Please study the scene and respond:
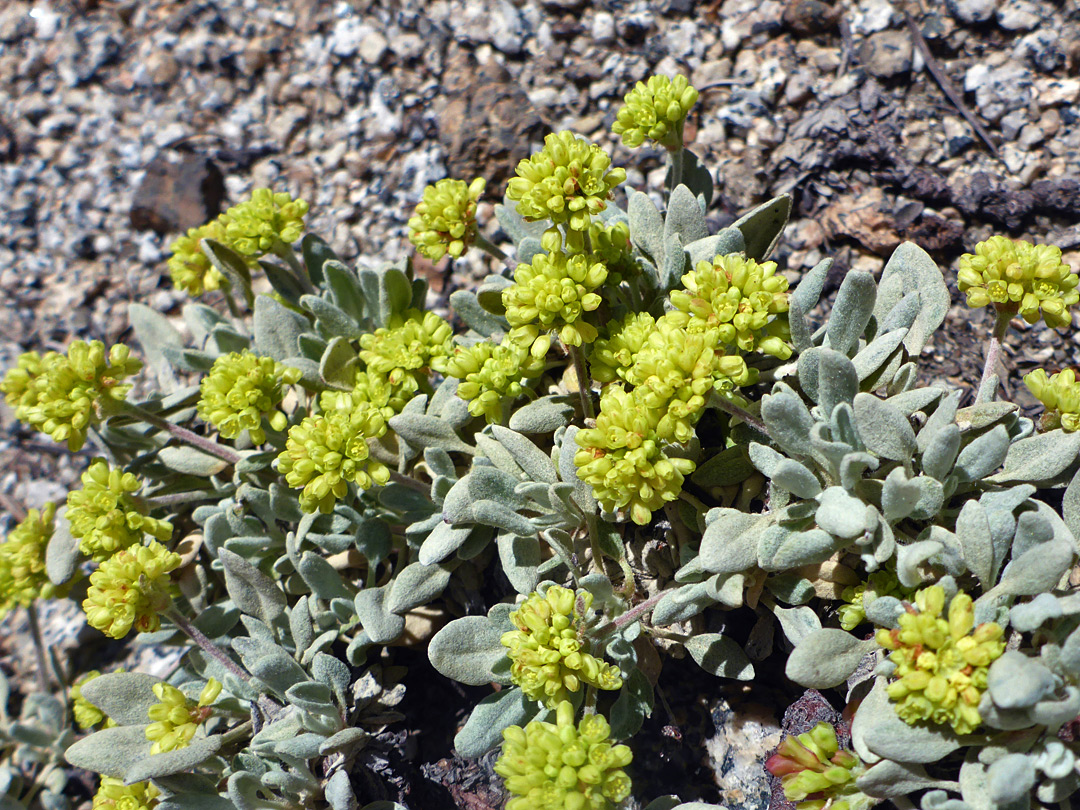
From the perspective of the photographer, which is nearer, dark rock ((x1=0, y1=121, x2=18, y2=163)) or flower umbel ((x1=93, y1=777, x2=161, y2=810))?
flower umbel ((x1=93, y1=777, x2=161, y2=810))

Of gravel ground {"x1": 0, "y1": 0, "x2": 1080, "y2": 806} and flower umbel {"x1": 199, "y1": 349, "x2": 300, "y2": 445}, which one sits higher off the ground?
gravel ground {"x1": 0, "y1": 0, "x2": 1080, "y2": 806}

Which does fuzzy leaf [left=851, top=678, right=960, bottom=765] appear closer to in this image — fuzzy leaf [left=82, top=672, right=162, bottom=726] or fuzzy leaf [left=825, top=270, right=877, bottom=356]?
fuzzy leaf [left=825, top=270, right=877, bottom=356]

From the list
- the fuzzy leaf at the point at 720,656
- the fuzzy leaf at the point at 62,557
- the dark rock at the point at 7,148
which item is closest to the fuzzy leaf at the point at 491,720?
the fuzzy leaf at the point at 720,656

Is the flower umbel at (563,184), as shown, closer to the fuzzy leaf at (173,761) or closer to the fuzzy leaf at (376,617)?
the fuzzy leaf at (376,617)

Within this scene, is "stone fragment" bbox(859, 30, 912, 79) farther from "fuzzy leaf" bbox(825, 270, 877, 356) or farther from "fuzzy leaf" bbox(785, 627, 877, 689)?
"fuzzy leaf" bbox(785, 627, 877, 689)

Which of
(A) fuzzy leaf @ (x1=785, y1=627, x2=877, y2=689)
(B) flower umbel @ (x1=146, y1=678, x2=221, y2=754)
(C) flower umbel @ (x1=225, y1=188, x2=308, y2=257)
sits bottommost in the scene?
(B) flower umbel @ (x1=146, y1=678, x2=221, y2=754)

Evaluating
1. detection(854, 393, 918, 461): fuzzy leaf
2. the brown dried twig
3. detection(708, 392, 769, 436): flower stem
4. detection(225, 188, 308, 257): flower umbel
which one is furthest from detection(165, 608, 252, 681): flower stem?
the brown dried twig

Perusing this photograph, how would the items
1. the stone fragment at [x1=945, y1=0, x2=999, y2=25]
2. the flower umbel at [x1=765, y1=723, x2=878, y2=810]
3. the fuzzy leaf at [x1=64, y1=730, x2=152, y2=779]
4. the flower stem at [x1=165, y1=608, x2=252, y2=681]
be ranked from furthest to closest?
the stone fragment at [x1=945, y1=0, x2=999, y2=25] < the flower stem at [x1=165, y1=608, x2=252, y2=681] < the fuzzy leaf at [x1=64, y1=730, x2=152, y2=779] < the flower umbel at [x1=765, y1=723, x2=878, y2=810]

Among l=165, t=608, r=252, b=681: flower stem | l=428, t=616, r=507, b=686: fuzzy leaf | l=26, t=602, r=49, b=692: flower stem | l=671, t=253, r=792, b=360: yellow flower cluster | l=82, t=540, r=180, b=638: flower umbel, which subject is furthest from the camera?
l=26, t=602, r=49, b=692: flower stem
